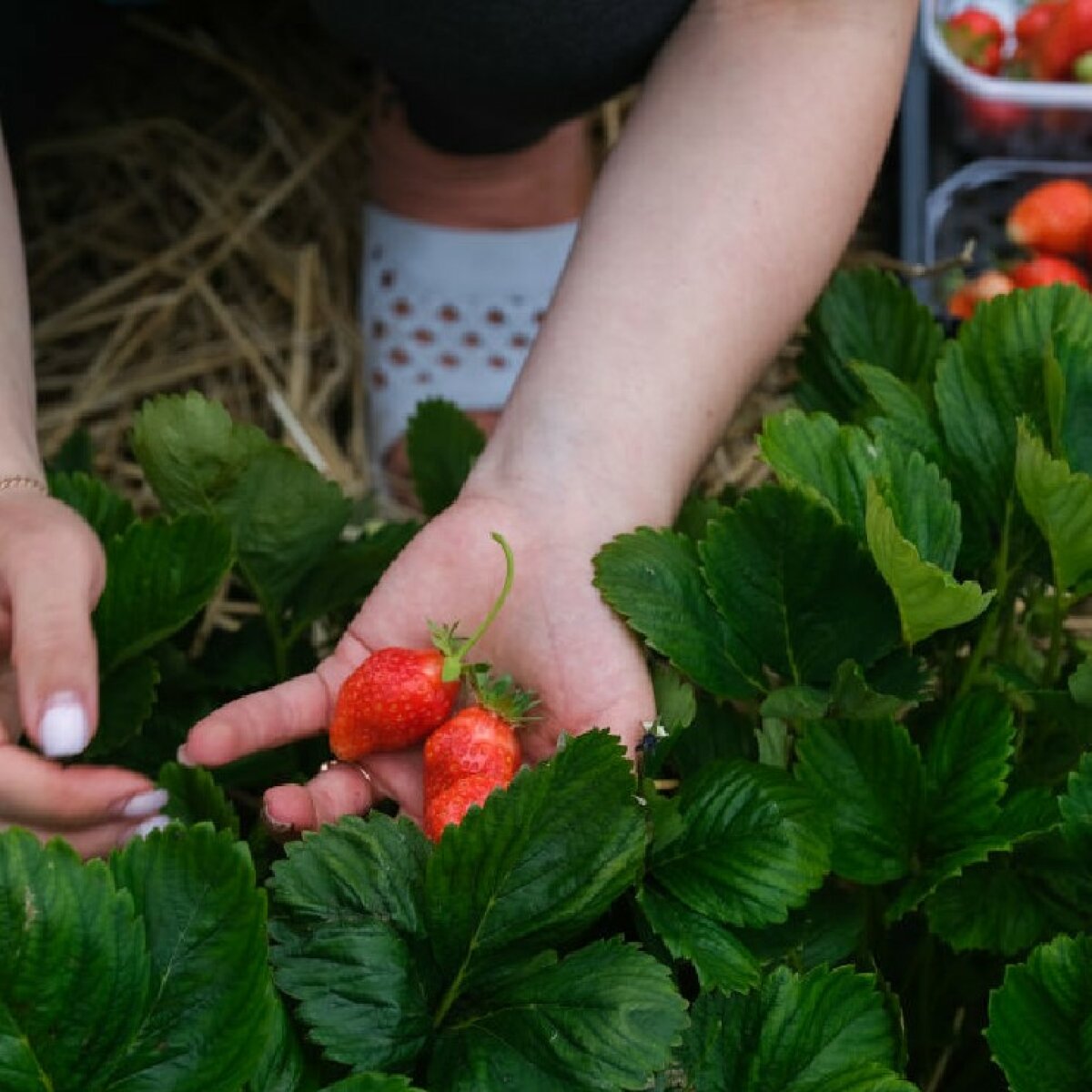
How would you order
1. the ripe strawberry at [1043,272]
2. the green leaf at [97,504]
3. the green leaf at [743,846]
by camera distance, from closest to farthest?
the green leaf at [743,846] → the green leaf at [97,504] → the ripe strawberry at [1043,272]

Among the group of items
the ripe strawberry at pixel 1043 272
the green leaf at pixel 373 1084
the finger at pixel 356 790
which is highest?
the green leaf at pixel 373 1084

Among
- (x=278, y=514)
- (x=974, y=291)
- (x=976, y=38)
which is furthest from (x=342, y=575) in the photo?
(x=976, y=38)

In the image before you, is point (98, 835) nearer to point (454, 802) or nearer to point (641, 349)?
point (454, 802)

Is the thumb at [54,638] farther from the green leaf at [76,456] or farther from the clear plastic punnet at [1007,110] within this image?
the clear plastic punnet at [1007,110]

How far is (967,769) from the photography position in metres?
0.69

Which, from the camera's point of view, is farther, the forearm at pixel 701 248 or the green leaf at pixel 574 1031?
the forearm at pixel 701 248

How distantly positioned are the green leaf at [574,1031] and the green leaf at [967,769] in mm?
171

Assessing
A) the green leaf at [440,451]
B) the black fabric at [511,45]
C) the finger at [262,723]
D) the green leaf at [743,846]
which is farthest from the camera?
the black fabric at [511,45]

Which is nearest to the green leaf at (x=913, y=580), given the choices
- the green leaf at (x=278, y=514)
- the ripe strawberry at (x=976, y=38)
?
the green leaf at (x=278, y=514)

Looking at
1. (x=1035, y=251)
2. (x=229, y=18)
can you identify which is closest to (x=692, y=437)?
(x=1035, y=251)

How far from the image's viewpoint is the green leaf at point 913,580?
2.03 feet

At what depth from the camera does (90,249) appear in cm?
169

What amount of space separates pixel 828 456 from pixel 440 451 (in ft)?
1.02

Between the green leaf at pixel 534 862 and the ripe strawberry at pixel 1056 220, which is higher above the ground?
the green leaf at pixel 534 862
